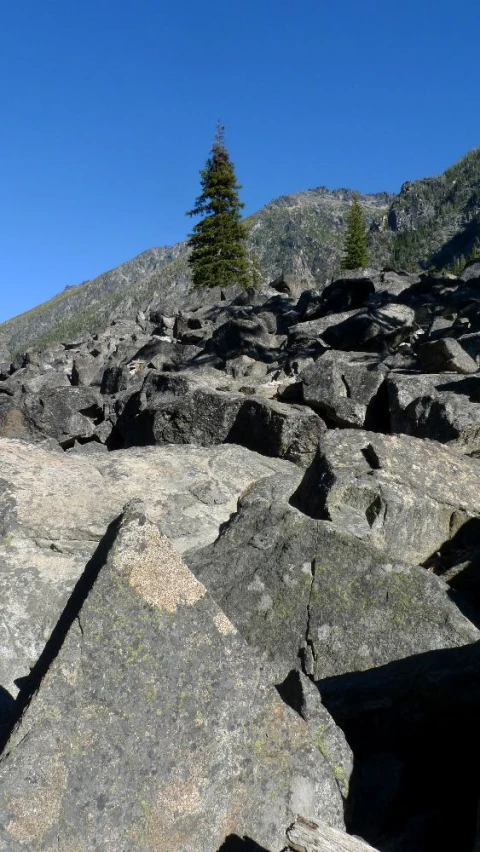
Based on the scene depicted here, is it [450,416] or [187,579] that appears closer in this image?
[187,579]

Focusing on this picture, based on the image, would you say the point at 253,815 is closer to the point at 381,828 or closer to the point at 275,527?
the point at 381,828

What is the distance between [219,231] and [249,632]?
68.2 m

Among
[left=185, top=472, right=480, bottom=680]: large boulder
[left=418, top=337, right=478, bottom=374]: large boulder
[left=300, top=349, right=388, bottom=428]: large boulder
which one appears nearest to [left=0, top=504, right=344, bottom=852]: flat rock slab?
[left=185, top=472, right=480, bottom=680]: large boulder

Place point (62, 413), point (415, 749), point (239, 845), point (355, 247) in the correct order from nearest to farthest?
point (239, 845) → point (415, 749) → point (62, 413) → point (355, 247)

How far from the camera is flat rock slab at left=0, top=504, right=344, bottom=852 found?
3.73m

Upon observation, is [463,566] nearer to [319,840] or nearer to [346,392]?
[319,840]

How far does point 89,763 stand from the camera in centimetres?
386

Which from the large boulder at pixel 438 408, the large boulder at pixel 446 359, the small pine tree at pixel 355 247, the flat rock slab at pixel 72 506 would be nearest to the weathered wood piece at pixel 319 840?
the flat rock slab at pixel 72 506

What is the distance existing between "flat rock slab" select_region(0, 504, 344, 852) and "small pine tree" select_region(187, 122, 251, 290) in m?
64.5

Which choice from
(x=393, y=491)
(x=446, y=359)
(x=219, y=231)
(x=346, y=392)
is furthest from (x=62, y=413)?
(x=219, y=231)

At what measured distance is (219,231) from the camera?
233 ft

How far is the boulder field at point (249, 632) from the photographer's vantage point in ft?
12.8

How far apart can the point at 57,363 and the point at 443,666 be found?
31.9 meters

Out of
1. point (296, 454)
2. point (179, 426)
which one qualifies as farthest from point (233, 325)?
point (296, 454)
